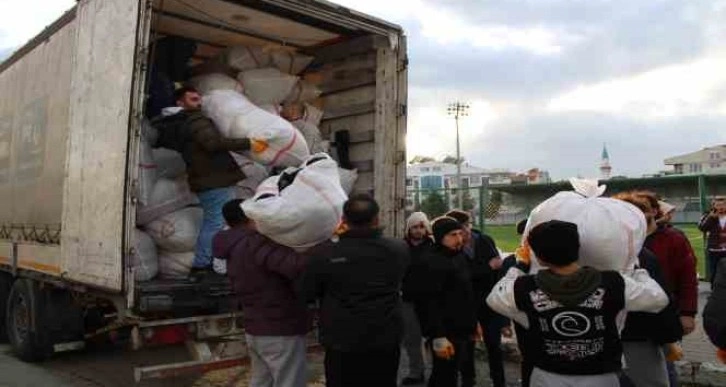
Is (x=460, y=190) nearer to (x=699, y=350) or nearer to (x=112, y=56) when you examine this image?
(x=699, y=350)

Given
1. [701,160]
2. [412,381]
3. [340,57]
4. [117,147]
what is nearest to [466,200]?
[340,57]

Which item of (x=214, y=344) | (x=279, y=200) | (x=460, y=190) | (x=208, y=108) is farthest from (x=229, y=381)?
(x=460, y=190)

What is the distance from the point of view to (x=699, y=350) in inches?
241

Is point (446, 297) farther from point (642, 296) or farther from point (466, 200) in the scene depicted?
point (466, 200)

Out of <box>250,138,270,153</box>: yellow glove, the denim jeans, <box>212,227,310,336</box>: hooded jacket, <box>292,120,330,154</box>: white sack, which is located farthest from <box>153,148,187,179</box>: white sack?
<box>212,227,310,336</box>: hooded jacket

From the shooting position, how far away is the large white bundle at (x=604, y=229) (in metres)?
2.79

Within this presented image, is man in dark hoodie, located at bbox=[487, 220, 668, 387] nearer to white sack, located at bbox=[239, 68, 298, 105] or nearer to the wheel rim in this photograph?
white sack, located at bbox=[239, 68, 298, 105]

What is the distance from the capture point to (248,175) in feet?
17.6

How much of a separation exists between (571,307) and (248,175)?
3.23m

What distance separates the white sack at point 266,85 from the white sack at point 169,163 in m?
0.78

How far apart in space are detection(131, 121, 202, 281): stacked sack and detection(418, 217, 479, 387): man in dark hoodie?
67.2 inches

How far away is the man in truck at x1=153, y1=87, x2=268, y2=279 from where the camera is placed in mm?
4902

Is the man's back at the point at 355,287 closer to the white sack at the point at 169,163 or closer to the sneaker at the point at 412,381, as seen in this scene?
the white sack at the point at 169,163

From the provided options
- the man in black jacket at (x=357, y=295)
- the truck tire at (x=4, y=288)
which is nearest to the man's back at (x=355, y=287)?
the man in black jacket at (x=357, y=295)
